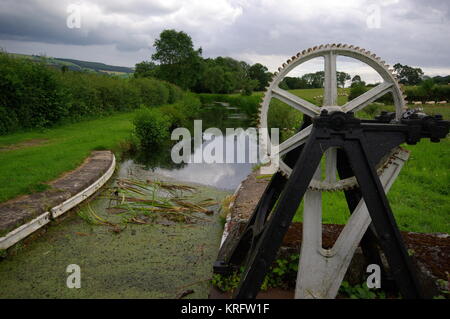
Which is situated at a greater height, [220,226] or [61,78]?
[61,78]

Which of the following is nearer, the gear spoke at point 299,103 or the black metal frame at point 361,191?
the black metal frame at point 361,191

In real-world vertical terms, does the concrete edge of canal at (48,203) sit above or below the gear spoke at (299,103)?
below

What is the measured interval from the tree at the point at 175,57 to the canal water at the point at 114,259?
53.6 metres

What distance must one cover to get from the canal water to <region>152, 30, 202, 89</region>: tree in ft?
176

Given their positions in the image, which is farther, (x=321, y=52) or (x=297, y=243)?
(x=297, y=243)

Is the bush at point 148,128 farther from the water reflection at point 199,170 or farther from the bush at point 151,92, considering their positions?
the bush at point 151,92

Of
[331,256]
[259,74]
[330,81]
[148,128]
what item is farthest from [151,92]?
[259,74]

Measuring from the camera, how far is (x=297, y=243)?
13.8 feet

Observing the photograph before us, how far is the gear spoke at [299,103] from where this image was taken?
351 centimetres

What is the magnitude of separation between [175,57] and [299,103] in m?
59.1

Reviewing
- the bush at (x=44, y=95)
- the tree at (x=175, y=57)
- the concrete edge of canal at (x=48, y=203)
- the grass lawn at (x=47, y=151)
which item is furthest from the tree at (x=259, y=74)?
the concrete edge of canal at (x=48, y=203)

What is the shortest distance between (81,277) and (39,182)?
332cm

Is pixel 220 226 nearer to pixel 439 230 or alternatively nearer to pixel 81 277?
pixel 81 277
